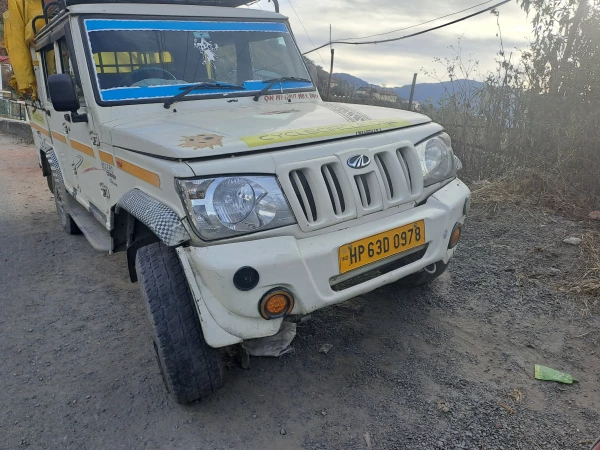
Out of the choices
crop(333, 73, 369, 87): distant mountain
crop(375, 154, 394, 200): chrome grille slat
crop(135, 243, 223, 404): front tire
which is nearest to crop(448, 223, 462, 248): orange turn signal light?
crop(375, 154, 394, 200): chrome grille slat

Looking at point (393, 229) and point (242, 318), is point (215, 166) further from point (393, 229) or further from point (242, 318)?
point (393, 229)

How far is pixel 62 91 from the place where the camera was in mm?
2908

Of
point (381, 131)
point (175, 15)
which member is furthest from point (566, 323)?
point (175, 15)

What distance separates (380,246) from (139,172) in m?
1.30

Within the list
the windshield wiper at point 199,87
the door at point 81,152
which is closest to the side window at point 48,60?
the door at point 81,152

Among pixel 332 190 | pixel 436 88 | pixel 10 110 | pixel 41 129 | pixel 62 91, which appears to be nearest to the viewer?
pixel 332 190

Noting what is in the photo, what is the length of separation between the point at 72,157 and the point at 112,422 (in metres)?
2.51

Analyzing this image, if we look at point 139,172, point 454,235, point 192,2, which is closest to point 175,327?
point 139,172

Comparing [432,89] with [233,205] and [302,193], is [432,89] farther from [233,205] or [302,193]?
[233,205]

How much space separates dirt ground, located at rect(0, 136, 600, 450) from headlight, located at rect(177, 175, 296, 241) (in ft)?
3.19

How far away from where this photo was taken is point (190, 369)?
2258 mm

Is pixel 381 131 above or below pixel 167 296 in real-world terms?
above

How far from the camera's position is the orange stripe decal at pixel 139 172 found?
2.30m

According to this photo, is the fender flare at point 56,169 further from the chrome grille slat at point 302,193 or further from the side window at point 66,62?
the chrome grille slat at point 302,193
